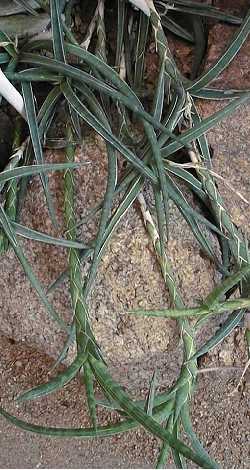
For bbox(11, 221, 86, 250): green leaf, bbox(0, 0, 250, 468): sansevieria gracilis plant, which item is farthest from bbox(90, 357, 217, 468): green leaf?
bbox(11, 221, 86, 250): green leaf

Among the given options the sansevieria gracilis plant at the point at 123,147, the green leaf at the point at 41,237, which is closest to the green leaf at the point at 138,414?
the sansevieria gracilis plant at the point at 123,147

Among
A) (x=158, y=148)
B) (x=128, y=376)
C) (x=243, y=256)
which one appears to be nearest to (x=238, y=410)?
(x=128, y=376)

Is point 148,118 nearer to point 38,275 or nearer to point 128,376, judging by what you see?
point 38,275

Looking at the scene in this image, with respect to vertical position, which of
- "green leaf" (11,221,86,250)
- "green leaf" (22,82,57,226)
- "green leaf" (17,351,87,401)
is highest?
"green leaf" (22,82,57,226)

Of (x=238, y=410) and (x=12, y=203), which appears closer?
(x=12, y=203)

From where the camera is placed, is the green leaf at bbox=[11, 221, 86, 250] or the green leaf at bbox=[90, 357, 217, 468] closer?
the green leaf at bbox=[90, 357, 217, 468]

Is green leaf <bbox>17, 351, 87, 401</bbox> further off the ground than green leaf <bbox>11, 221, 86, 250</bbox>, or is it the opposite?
green leaf <bbox>11, 221, 86, 250</bbox>

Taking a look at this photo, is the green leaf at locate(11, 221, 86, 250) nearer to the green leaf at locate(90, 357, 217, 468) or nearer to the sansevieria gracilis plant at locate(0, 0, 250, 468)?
the sansevieria gracilis plant at locate(0, 0, 250, 468)

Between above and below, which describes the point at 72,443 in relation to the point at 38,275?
below

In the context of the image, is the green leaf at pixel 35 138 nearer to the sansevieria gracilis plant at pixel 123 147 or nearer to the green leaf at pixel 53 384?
the sansevieria gracilis plant at pixel 123 147
